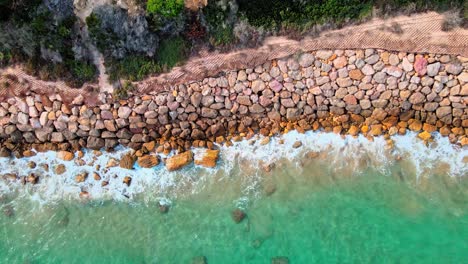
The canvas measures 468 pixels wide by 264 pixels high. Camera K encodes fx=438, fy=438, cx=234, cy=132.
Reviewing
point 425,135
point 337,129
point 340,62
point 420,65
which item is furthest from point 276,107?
point 425,135

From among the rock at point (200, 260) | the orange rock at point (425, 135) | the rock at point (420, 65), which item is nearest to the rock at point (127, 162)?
the rock at point (200, 260)

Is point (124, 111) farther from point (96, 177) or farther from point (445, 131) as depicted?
point (445, 131)

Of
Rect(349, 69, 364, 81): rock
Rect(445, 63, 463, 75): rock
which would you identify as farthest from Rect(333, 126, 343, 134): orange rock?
Rect(445, 63, 463, 75): rock

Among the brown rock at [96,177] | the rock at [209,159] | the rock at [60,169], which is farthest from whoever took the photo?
the rock at [60,169]

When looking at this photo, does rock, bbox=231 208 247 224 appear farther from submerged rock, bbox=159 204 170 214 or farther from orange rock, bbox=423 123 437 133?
orange rock, bbox=423 123 437 133

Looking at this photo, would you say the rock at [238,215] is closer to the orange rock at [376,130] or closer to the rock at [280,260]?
the rock at [280,260]

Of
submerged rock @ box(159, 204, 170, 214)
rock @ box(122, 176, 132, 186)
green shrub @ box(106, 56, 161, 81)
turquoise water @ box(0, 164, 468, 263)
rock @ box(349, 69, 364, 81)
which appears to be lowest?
turquoise water @ box(0, 164, 468, 263)
